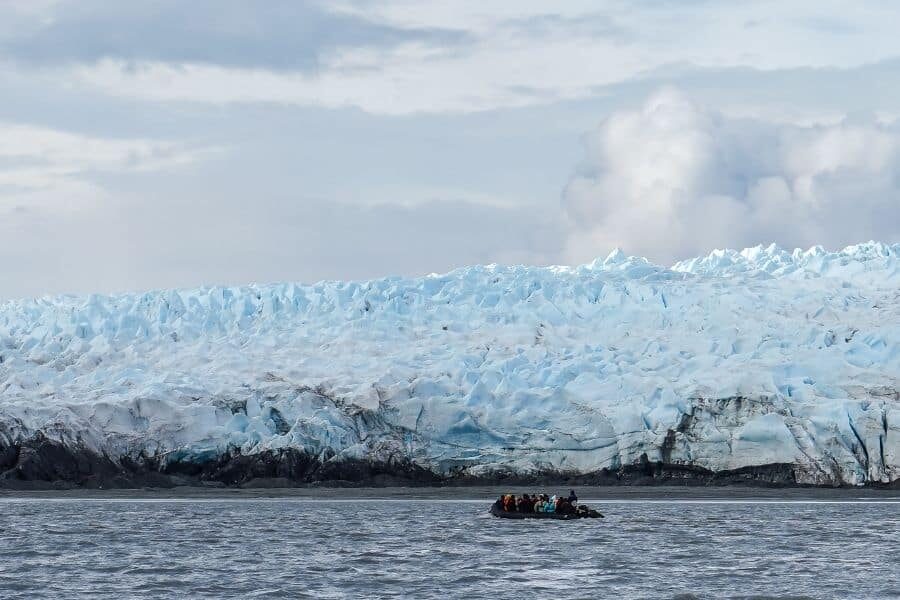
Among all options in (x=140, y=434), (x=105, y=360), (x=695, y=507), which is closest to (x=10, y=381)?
(x=105, y=360)

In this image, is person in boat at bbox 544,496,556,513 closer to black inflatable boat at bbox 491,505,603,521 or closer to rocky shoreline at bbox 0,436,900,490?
black inflatable boat at bbox 491,505,603,521

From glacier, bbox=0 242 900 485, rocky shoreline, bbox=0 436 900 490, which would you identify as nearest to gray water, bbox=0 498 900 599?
rocky shoreline, bbox=0 436 900 490

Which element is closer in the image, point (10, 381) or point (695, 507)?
point (695, 507)

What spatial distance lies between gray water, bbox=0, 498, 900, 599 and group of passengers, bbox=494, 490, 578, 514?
72 cm

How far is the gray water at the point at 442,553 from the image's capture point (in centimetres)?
3897

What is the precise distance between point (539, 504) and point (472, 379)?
93.2 ft

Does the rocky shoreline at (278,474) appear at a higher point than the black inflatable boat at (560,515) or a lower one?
higher

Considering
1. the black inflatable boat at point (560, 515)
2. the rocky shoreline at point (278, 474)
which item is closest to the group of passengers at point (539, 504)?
the black inflatable boat at point (560, 515)

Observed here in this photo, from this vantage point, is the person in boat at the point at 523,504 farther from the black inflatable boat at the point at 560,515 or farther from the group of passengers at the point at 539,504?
the black inflatable boat at the point at 560,515

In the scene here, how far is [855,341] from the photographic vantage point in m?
94.8

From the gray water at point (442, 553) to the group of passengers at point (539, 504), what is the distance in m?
0.72

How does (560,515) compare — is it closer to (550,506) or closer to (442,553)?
(550,506)

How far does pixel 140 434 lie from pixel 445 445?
66.5 ft

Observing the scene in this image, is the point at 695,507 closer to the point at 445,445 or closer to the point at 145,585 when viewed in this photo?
the point at 445,445
